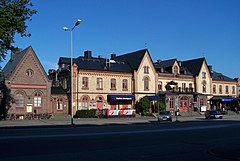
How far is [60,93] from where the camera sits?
5450 cm

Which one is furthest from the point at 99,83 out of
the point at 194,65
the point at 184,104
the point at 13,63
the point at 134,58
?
the point at 194,65

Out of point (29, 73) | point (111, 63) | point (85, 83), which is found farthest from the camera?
point (111, 63)

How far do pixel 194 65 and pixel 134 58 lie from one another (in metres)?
17.0

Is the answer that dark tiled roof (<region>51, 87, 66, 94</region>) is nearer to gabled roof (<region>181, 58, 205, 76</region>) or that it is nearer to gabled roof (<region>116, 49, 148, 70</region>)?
gabled roof (<region>116, 49, 148, 70</region>)

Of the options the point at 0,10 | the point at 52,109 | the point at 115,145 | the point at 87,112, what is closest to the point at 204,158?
the point at 115,145

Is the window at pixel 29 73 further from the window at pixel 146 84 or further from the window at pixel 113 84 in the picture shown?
the window at pixel 146 84

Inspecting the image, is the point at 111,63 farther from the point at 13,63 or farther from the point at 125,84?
the point at 13,63

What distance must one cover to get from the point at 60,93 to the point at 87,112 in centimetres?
641

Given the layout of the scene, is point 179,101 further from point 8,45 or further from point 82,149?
point 82,149

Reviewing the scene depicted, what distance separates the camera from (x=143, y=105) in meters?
57.0

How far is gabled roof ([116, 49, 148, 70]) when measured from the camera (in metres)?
60.9

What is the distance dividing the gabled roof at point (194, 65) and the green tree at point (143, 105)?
58.1ft

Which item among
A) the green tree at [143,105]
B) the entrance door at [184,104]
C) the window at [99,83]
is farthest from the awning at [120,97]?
the entrance door at [184,104]

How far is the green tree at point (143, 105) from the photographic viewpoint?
5708 centimetres
